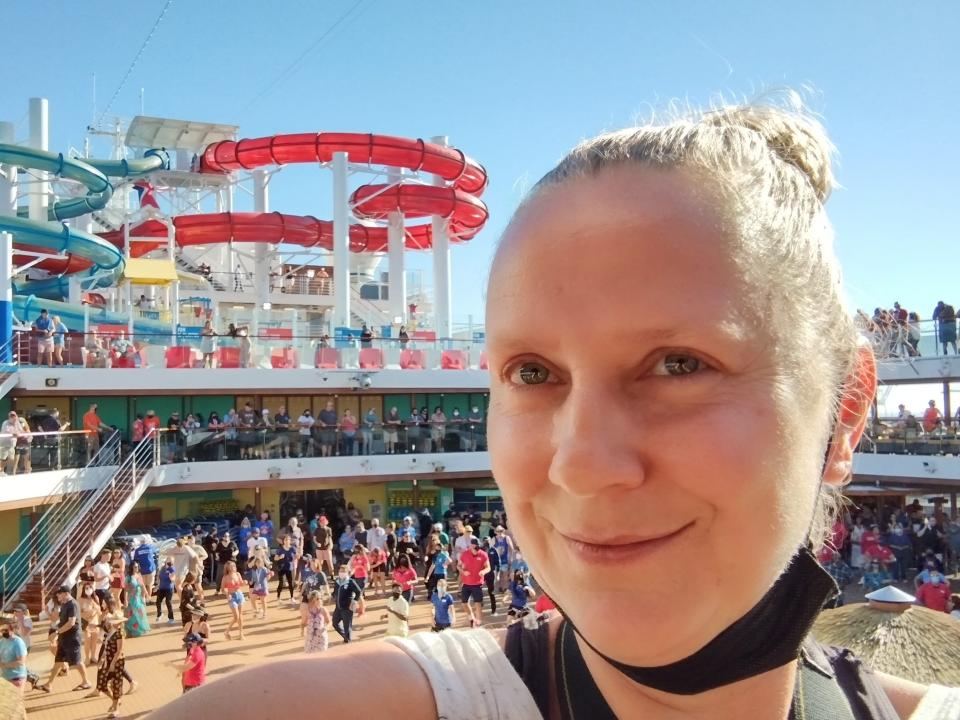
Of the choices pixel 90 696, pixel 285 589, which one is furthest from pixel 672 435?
pixel 285 589

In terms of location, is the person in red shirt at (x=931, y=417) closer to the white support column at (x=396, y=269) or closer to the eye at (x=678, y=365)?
the white support column at (x=396, y=269)

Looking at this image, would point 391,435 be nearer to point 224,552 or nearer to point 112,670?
point 224,552

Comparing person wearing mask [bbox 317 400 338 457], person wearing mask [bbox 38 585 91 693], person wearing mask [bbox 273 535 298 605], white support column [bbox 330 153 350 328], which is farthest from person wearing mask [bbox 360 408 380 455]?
person wearing mask [bbox 38 585 91 693]

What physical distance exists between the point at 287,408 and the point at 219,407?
2014 mm

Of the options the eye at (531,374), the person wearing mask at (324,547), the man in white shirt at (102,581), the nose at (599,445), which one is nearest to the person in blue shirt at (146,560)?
the man in white shirt at (102,581)

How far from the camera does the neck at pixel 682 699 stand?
43.1 inches

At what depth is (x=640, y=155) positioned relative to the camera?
3.58ft

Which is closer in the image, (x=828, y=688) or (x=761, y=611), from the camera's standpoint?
(x=761, y=611)

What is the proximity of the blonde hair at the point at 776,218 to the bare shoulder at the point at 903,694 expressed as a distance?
1.43 ft

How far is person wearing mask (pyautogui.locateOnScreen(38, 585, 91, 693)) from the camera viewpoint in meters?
9.55

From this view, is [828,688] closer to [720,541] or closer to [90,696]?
[720,541]

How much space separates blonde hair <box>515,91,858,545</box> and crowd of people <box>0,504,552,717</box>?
19.8 ft

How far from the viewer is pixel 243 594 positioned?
13828mm

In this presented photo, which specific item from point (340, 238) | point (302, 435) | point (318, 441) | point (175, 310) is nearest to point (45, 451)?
point (302, 435)
